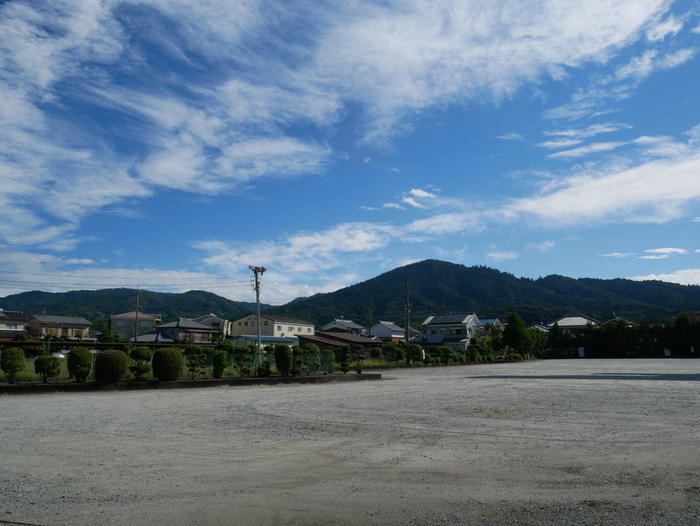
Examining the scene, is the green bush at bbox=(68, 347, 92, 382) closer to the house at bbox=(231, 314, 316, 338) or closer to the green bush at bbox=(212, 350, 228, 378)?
the green bush at bbox=(212, 350, 228, 378)

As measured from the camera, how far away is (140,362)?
19406 millimetres

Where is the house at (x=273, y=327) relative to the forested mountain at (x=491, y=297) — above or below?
below

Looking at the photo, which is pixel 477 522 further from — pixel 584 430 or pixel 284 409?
pixel 284 409

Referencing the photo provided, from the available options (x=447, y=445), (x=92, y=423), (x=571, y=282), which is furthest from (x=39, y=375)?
(x=571, y=282)

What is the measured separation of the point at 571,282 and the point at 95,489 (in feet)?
577

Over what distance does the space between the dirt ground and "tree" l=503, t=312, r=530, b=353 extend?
176 ft

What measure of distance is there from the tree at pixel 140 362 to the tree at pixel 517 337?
2033 inches

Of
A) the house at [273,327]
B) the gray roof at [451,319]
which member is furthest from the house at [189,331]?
the gray roof at [451,319]

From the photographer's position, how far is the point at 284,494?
198 inches

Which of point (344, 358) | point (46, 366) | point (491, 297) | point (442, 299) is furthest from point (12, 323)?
point (491, 297)

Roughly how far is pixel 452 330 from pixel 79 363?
7046 cm

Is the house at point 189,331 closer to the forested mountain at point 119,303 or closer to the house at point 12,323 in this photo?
the house at point 12,323

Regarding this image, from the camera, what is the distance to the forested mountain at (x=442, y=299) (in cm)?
13075

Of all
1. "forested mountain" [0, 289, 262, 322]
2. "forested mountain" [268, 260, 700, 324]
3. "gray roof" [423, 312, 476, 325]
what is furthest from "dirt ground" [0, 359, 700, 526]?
"forested mountain" [0, 289, 262, 322]
